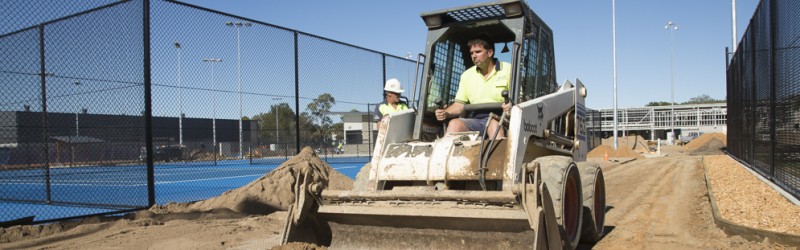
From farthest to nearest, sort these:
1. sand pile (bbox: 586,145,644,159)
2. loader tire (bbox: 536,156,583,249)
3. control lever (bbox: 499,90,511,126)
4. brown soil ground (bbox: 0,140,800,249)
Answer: sand pile (bbox: 586,145,644,159) < brown soil ground (bbox: 0,140,800,249) < control lever (bbox: 499,90,511,126) < loader tire (bbox: 536,156,583,249)

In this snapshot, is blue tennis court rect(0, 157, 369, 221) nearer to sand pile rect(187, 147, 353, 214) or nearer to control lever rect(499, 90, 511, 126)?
sand pile rect(187, 147, 353, 214)

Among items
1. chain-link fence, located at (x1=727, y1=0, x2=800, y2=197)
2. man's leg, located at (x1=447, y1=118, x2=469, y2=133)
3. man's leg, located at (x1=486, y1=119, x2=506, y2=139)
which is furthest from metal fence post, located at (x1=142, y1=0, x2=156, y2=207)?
chain-link fence, located at (x1=727, y1=0, x2=800, y2=197)

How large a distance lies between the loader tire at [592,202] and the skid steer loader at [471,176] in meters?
0.01

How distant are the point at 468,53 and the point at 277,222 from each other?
3.38 metres

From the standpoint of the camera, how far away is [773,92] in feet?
32.6

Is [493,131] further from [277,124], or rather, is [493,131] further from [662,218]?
[277,124]

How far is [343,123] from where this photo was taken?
1684 centimetres

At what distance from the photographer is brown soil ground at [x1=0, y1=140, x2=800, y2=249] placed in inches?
246

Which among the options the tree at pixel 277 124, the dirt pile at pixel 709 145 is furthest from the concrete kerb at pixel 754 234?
the dirt pile at pixel 709 145

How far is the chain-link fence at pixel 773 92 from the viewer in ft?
27.7

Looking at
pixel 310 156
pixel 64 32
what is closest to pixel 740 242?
pixel 310 156

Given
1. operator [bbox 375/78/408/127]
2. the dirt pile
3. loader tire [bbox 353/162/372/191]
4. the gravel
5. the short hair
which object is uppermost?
the short hair

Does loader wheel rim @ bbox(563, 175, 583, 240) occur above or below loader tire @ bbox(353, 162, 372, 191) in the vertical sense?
below

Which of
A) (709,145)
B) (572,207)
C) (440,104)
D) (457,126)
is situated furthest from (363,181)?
(709,145)
